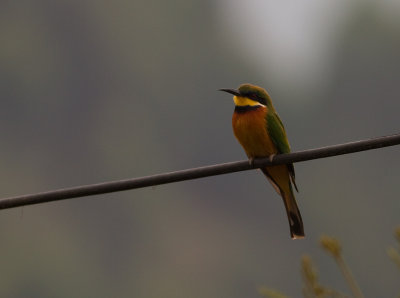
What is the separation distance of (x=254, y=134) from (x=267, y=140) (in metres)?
0.08

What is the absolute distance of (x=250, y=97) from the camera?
4.96 meters

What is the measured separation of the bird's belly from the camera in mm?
4738

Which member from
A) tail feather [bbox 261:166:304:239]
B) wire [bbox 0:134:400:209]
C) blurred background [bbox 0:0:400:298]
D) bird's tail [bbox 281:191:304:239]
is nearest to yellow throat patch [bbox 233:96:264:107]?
tail feather [bbox 261:166:304:239]

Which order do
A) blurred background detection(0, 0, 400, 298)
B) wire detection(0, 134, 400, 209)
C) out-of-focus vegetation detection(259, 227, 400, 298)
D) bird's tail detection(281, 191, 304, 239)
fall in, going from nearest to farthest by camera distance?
out-of-focus vegetation detection(259, 227, 400, 298) < wire detection(0, 134, 400, 209) < bird's tail detection(281, 191, 304, 239) < blurred background detection(0, 0, 400, 298)

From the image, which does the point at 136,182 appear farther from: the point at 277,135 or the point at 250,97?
the point at 250,97

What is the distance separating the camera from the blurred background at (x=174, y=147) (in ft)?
170

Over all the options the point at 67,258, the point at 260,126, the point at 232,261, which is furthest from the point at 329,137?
the point at 260,126

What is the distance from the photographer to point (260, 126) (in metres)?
4.79

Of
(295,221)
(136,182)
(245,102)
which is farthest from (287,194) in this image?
(136,182)

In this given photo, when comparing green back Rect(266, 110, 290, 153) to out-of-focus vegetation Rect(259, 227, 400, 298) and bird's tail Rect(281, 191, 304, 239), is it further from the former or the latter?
out-of-focus vegetation Rect(259, 227, 400, 298)

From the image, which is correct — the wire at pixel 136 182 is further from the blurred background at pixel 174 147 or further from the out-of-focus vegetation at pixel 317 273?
the blurred background at pixel 174 147

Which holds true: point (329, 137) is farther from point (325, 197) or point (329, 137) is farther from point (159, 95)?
point (159, 95)

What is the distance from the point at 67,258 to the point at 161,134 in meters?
18.2

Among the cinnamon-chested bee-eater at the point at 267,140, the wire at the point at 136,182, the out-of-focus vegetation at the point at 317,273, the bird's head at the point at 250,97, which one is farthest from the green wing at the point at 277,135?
the out-of-focus vegetation at the point at 317,273
